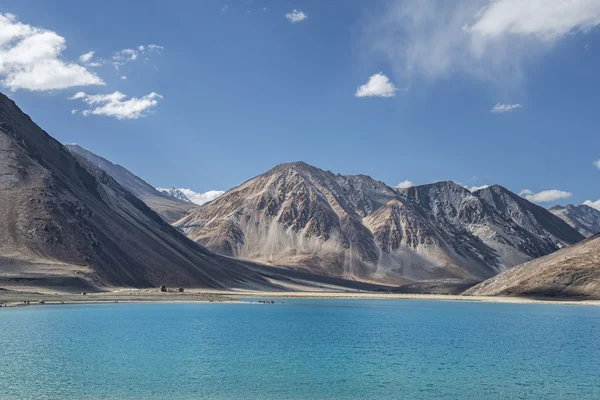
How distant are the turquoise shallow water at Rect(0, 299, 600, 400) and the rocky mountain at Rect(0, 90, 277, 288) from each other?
61.3m

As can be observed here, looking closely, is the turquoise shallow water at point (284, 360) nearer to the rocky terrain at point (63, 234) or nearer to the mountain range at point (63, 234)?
the rocky terrain at point (63, 234)

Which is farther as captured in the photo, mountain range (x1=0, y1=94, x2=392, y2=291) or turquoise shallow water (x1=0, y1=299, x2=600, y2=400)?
mountain range (x1=0, y1=94, x2=392, y2=291)

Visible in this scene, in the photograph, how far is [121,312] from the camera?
295 ft

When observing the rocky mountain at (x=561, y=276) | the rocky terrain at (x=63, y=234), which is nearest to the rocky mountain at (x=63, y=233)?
the rocky terrain at (x=63, y=234)

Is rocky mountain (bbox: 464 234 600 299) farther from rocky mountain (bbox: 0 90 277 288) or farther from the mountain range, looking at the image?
rocky mountain (bbox: 0 90 277 288)

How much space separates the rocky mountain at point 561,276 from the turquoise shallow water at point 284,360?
256 ft

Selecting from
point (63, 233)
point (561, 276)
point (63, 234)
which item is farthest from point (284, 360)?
point (561, 276)

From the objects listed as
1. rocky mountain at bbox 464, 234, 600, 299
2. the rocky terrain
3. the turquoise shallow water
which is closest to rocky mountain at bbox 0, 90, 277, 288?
the rocky terrain

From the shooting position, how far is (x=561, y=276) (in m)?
156

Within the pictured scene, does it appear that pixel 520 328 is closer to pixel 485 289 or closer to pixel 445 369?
pixel 445 369

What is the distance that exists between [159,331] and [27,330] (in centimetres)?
1275

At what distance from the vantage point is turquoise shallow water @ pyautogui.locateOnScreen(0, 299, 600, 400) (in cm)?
3556

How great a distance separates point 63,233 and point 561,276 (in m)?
125

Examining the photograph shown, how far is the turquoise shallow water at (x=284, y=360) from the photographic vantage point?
3556 centimetres
